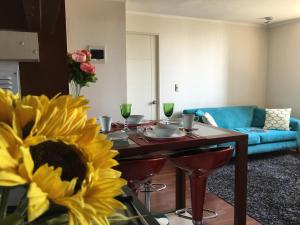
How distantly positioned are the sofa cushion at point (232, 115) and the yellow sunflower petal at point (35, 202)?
4.45 m

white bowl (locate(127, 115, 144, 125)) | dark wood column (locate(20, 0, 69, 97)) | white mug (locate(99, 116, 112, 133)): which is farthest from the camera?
white bowl (locate(127, 115, 144, 125))

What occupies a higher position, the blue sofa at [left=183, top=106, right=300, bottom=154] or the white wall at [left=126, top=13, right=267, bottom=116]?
the white wall at [left=126, top=13, right=267, bottom=116]

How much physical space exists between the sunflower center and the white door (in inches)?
166

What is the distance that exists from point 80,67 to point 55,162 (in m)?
2.13

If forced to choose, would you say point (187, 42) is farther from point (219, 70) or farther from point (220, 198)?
point (220, 198)

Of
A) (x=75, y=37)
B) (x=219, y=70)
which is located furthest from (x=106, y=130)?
(x=219, y=70)

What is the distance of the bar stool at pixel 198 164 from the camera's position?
1.99 m

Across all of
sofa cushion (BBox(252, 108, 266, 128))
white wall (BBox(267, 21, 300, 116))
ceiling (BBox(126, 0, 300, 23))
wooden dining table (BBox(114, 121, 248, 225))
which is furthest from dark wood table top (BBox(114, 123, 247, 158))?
white wall (BBox(267, 21, 300, 116))

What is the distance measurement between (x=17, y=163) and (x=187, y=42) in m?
4.84

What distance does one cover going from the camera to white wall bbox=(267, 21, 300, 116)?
514cm

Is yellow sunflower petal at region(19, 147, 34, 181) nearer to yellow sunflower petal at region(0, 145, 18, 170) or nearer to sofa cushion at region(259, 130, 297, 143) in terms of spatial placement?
yellow sunflower petal at region(0, 145, 18, 170)

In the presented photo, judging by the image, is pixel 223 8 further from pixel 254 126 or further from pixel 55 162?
pixel 55 162

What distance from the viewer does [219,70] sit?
5.28 metres

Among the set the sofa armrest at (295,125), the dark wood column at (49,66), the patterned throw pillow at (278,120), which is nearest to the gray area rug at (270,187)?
the sofa armrest at (295,125)
